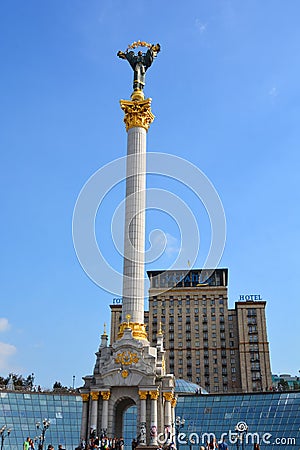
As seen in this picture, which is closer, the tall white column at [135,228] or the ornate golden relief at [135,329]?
the ornate golden relief at [135,329]

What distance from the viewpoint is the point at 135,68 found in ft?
167

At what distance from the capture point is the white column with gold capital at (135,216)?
42.6m

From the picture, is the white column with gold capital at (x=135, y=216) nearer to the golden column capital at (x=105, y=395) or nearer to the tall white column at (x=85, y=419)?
the golden column capital at (x=105, y=395)

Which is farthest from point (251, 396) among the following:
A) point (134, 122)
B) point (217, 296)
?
point (217, 296)

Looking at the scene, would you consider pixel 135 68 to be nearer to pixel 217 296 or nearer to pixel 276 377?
pixel 217 296

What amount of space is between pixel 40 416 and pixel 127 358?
3463 cm

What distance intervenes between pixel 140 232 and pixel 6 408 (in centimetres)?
3706

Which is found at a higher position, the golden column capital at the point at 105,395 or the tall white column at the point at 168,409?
the golden column capital at the point at 105,395

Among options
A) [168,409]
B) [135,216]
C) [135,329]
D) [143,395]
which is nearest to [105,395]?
[143,395]

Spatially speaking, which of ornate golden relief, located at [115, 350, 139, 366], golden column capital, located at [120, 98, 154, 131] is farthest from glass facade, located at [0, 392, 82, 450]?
golden column capital, located at [120, 98, 154, 131]

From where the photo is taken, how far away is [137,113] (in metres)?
48.2

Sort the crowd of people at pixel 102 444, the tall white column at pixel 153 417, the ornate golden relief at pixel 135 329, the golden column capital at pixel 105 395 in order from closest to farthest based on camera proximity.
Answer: the crowd of people at pixel 102 444
the tall white column at pixel 153 417
the golden column capital at pixel 105 395
the ornate golden relief at pixel 135 329

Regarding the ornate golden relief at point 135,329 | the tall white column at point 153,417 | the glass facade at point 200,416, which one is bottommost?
the tall white column at point 153,417
